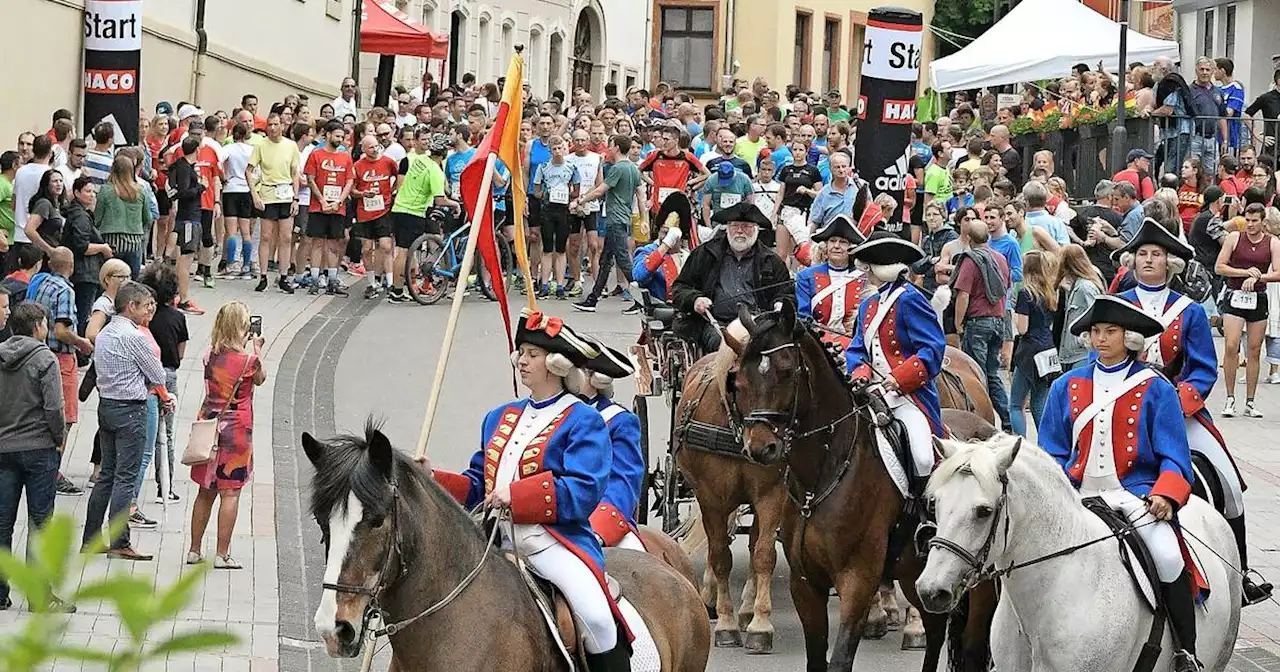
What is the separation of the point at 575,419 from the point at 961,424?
15.0 ft

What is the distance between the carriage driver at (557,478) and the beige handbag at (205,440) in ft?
16.3

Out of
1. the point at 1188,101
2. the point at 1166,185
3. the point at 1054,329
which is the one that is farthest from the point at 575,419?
the point at 1188,101

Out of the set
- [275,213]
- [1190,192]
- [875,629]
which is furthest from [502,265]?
[875,629]

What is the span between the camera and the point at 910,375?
30.7 feet

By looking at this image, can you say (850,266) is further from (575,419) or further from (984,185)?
(984,185)

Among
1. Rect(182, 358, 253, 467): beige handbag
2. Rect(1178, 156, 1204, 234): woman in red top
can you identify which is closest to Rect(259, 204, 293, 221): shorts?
Rect(1178, 156, 1204, 234): woman in red top

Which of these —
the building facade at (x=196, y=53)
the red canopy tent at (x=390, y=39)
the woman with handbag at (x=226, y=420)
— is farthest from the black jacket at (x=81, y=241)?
the red canopy tent at (x=390, y=39)

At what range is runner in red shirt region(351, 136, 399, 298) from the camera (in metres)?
23.9

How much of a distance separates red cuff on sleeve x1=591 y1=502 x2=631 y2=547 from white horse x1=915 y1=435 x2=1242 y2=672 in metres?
1.14

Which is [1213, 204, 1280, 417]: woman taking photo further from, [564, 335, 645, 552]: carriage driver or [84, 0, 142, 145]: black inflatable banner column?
[564, 335, 645, 552]: carriage driver

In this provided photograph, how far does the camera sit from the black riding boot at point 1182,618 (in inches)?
275

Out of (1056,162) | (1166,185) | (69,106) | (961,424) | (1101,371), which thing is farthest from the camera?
(1056,162)

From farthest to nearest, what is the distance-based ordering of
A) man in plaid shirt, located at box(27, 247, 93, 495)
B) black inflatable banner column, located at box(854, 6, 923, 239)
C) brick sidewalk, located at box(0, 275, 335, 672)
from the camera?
black inflatable banner column, located at box(854, 6, 923, 239), man in plaid shirt, located at box(27, 247, 93, 495), brick sidewalk, located at box(0, 275, 335, 672)

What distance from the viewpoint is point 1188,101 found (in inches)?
1012
